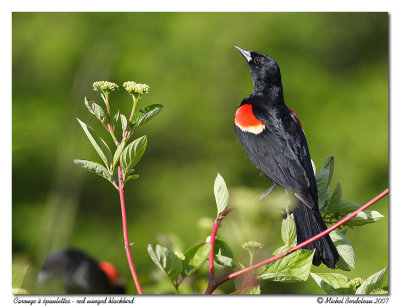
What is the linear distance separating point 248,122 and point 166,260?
0.82 m

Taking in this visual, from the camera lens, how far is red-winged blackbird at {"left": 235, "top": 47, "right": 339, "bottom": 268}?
121 cm

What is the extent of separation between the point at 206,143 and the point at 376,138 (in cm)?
141

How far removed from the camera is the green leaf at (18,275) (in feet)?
2.99

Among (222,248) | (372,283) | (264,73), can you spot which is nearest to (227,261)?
(222,248)

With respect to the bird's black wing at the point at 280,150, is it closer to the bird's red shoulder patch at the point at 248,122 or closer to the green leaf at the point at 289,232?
the bird's red shoulder patch at the point at 248,122

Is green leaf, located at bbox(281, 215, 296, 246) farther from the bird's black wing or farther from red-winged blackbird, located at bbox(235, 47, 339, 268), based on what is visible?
the bird's black wing

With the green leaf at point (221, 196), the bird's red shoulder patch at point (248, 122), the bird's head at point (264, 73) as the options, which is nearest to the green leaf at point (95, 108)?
the green leaf at point (221, 196)

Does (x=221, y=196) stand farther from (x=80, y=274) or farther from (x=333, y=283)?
(x=80, y=274)

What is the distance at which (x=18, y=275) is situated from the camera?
36.2 inches

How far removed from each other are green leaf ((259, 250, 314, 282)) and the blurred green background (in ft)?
8.80

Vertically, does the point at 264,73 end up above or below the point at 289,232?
above

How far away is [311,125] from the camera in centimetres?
404

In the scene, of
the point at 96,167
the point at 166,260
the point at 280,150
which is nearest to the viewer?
the point at 166,260

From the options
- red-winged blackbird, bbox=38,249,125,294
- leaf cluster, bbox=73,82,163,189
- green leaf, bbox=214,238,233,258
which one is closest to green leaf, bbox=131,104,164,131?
leaf cluster, bbox=73,82,163,189
